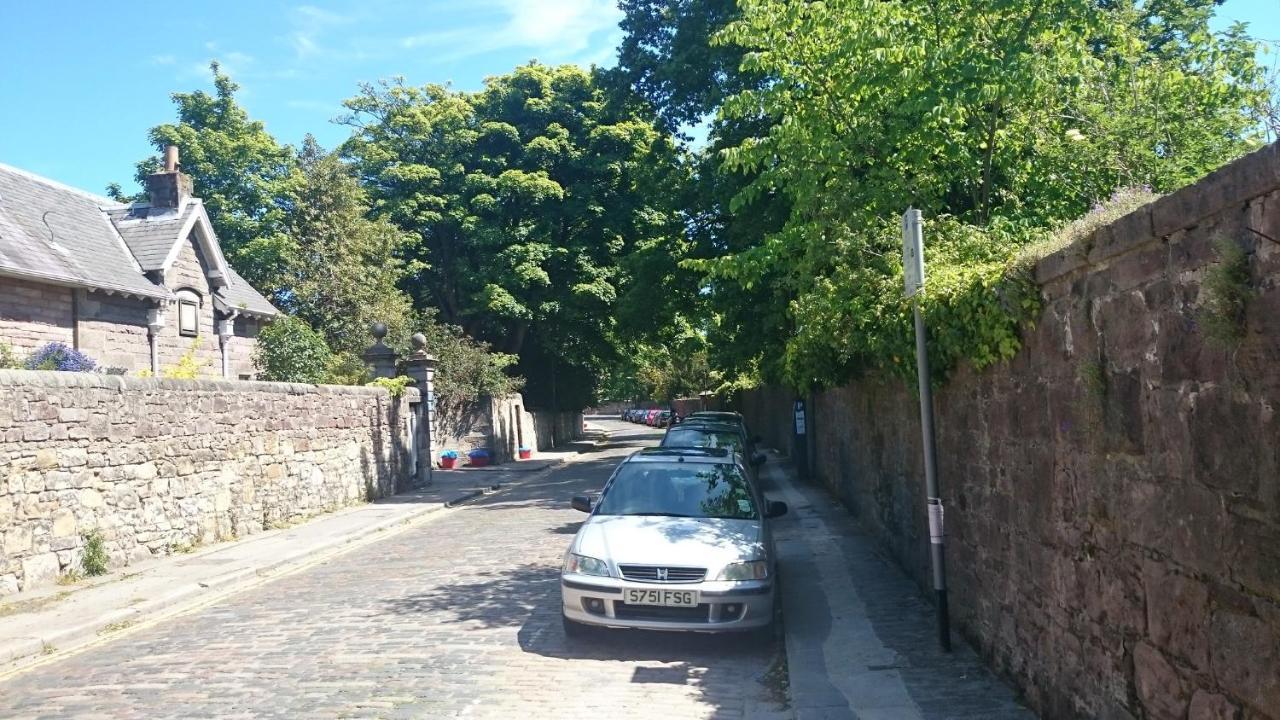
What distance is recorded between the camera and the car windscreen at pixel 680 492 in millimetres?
8375

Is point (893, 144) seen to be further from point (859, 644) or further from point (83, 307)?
point (83, 307)

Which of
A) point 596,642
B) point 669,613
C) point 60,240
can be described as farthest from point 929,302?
point 60,240

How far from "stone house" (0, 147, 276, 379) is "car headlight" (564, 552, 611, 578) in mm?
13215

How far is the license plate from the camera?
695 centimetres

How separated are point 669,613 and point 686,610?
134 mm

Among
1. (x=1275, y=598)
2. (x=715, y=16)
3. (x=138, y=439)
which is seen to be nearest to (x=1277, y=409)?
(x=1275, y=598)

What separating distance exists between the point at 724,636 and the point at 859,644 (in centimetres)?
117

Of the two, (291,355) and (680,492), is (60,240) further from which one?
(680,492)

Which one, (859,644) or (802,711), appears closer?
(802,711)

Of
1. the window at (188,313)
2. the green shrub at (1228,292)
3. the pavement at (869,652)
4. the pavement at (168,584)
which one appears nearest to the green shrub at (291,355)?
the window at (188,313)

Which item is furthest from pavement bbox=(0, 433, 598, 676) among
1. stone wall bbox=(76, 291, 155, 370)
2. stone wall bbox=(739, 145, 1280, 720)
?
stone wall bbox=(76, 291, 155, 370)

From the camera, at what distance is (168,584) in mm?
10117

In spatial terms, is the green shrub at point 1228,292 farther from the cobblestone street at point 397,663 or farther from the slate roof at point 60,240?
the slate roof at point 60,240

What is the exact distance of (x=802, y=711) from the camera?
5.67 metres
